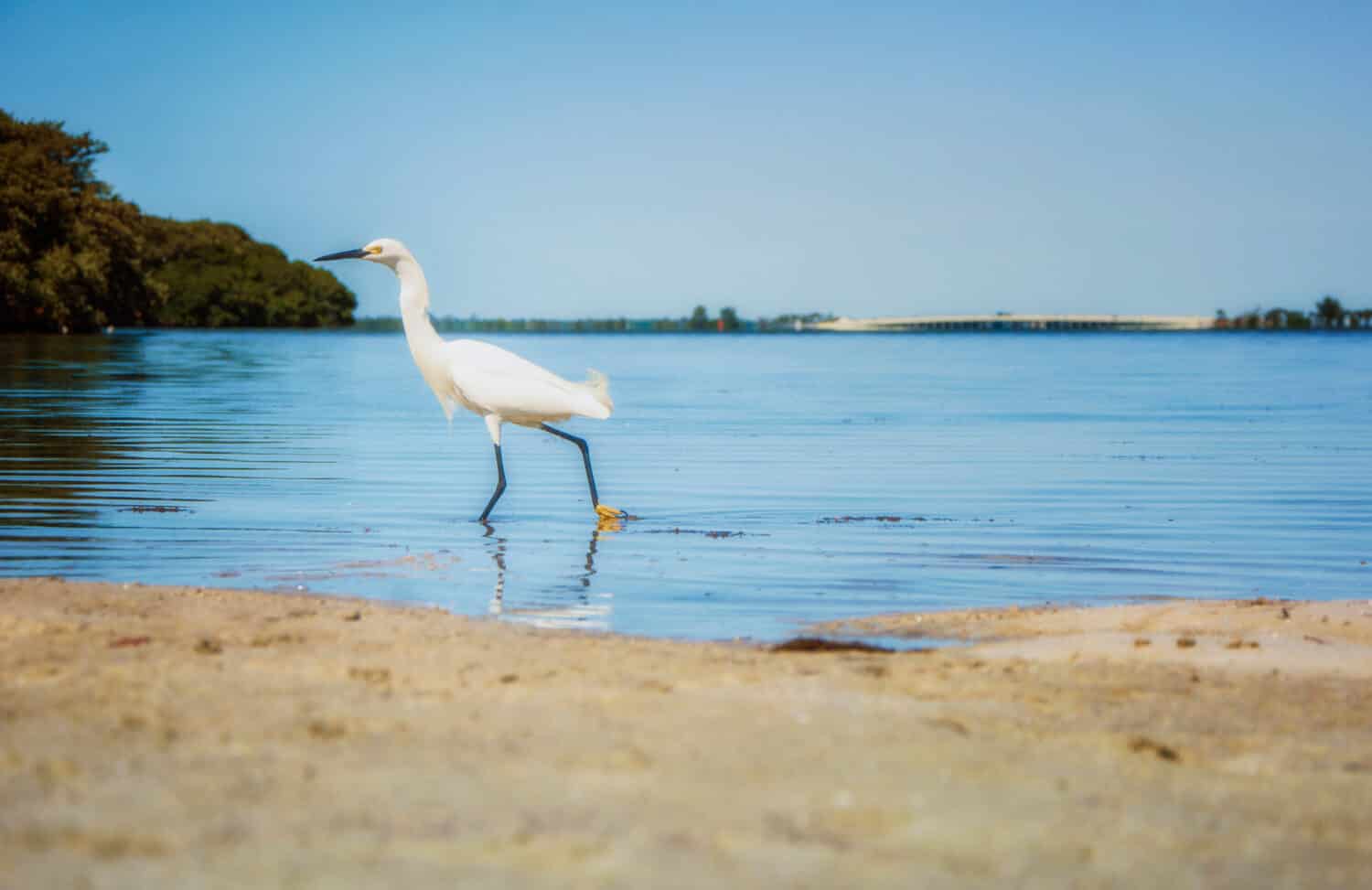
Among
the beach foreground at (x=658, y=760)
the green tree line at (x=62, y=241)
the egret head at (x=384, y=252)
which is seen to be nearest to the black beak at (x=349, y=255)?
the egret head at (x=384, y=252)

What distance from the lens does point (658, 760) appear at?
5016 mm

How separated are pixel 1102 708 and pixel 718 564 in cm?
537

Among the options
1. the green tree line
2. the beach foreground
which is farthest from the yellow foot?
the green tree line

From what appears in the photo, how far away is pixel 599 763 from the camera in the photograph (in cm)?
495

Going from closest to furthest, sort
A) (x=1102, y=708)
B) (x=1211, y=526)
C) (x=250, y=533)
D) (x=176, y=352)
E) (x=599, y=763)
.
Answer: (x=599, y=763) → (x=1102, y=708) → (x=250, y=533) → (x=1211, y=526) → (x=176, y=352)

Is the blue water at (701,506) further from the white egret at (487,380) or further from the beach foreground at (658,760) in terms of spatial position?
the beach foreground at (658,760)

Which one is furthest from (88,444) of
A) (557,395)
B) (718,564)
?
(718,564)

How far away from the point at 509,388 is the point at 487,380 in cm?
23

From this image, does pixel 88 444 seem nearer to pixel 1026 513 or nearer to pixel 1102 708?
pixel 1026 513

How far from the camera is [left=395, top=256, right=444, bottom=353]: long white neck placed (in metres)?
15.1

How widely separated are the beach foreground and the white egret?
6.79 meters

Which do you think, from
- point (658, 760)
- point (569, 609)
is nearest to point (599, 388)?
point (569, 609)

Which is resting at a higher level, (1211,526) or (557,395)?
(557,395)

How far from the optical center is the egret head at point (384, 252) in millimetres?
15258
